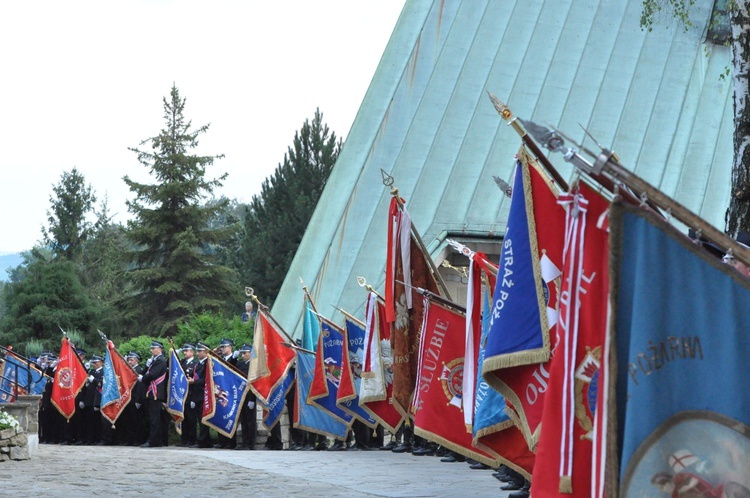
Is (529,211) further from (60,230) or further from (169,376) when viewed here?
(60,230)

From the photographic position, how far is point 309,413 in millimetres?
17672

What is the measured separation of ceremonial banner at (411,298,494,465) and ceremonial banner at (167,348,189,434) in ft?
33.1

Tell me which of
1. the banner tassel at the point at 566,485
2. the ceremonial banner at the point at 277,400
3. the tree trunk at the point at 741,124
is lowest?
the banner tassel at the point at 566,485


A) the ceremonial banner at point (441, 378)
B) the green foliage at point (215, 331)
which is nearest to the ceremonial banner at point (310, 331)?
the green foliage at point (215, 331)

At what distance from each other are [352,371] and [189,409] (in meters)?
5.98

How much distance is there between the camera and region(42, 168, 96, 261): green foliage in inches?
2151

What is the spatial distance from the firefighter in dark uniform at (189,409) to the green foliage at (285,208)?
20540 mm

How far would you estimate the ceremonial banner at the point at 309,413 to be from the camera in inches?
693

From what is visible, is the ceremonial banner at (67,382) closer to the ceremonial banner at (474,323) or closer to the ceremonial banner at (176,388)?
the ceremonial banner at (176,388)

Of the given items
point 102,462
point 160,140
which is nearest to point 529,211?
point 102,462

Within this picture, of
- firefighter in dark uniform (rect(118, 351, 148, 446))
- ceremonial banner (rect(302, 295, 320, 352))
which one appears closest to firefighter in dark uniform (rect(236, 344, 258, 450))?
ceremonial banner (rect(302, 295, 320, 352))

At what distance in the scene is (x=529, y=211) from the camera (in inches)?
270

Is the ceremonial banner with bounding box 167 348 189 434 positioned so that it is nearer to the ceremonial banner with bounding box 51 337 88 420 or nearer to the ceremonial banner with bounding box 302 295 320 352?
the ceremonial banner with bounding box 302 295 320 352

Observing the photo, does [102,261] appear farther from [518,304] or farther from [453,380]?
[518,304]
